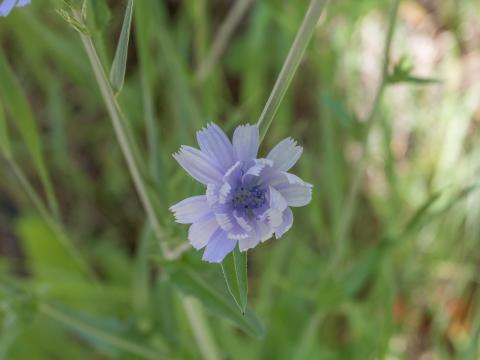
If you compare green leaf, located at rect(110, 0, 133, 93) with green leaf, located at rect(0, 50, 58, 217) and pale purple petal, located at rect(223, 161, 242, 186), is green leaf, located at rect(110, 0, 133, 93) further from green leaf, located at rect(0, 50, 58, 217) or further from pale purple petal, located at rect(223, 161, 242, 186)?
green leaf, located at rect(0, 50, 58, 217)

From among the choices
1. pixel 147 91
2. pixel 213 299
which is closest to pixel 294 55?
pixel 213 299

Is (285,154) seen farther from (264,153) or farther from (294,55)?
(264,153)

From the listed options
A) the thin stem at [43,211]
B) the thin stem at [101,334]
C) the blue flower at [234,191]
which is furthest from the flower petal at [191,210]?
the thin stem at [101,334]

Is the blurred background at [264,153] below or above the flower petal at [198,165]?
below

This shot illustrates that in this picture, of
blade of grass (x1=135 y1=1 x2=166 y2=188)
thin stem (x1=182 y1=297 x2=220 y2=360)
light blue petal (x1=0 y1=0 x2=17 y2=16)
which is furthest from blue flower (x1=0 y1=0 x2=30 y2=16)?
thin stem (x1=182 y1=297 x2=220 y2=360)

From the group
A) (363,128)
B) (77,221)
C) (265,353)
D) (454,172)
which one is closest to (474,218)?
(454,172)

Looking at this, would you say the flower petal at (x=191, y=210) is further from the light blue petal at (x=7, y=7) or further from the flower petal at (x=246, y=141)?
the light blue petal at (x=7, y=7)
